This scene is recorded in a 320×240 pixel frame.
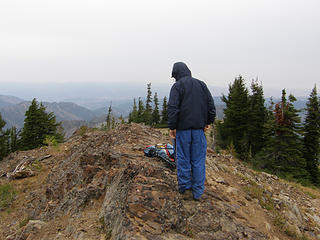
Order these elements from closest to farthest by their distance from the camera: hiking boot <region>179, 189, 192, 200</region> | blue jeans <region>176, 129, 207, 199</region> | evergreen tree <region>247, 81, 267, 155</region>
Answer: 1. blue jeans <region>176, 129, 207, 199</region>
2. hiking boot <region>179, 189, 192, 200</region>
3. evergreen tree <region>247, 81, 267, 155</region>

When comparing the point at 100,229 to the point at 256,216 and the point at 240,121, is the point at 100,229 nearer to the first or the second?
the point at 256,216

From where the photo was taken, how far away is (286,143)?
21.6 meters

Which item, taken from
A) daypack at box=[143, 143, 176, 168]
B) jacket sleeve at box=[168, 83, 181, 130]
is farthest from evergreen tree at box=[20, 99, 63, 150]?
jacket sleeve at box=[168, 83, 181, 130]

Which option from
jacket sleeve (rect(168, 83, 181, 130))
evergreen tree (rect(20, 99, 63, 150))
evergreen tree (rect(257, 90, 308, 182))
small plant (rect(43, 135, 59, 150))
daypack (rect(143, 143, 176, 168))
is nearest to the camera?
jacket sleeve (rect(168, 83, 181, 130))

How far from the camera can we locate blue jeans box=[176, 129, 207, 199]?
15.0 feet

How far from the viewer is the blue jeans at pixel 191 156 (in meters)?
4.57

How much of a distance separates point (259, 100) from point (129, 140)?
28140 mm

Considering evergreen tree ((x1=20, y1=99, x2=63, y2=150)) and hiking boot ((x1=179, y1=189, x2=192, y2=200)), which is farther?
evergreen tree ((x1=20, y1=99, x2=63, y2=150))

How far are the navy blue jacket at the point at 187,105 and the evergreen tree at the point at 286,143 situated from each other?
20.5 metres

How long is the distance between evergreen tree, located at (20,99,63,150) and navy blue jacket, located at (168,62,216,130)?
3277cm

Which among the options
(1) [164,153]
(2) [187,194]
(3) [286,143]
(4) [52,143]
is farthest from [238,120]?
(2) [187,194]

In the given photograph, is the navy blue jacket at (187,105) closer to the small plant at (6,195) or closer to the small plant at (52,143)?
the small plant at (6,195)

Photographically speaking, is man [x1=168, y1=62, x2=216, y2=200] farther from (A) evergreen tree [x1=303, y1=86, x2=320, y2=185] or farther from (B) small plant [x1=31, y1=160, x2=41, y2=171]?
(A) evergreen tree [x1=303, y1=86, x2=320, y2=185]

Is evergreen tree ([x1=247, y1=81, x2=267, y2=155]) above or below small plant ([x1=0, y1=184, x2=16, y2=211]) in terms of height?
above
